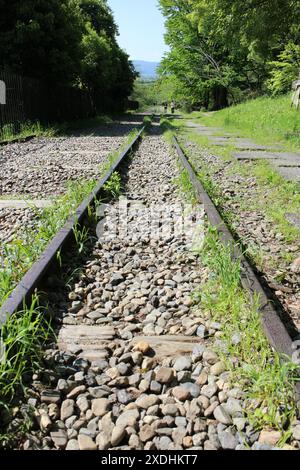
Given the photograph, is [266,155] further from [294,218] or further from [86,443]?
[86,443]

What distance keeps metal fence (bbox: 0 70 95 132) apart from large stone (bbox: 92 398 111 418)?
11.8 m

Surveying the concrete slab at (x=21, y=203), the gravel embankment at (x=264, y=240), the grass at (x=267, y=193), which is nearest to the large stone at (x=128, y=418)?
the gravel embankment at (x=264, y=240)

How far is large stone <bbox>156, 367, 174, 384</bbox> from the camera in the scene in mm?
1780

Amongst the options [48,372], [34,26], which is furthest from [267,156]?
[34,26]

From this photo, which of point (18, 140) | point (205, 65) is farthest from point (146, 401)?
point (205, 65)

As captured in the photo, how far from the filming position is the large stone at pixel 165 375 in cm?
178

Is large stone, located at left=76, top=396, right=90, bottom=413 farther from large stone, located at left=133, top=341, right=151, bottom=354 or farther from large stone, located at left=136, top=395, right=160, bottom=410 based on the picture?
large stone, located at left=133, top=341, right=151, bottom=354

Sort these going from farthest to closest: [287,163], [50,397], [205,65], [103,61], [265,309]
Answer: [205,65] < [103,61] < [287,163] < [265,309] < [50,397]

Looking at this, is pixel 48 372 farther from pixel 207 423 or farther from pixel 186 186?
pixel 186 186

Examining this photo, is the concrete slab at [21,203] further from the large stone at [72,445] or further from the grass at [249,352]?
the large stone at [72,445]

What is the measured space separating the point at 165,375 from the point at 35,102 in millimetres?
14967

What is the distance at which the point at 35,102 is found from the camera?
15156 mm

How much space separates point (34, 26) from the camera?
1381cm
